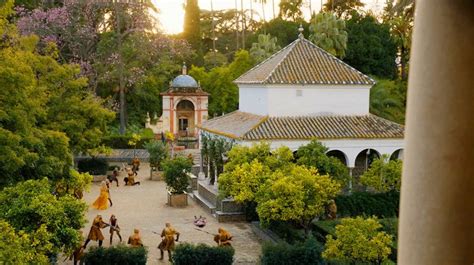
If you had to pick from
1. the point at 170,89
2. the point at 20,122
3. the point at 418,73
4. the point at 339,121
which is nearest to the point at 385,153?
the point at 339,121

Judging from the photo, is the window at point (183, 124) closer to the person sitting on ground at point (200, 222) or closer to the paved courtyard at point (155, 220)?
the paved courtyard at point (155, 220)

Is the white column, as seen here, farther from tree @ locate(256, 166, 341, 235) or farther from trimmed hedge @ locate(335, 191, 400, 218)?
trimmed hedge @ locate(335, 191, 400, 218)

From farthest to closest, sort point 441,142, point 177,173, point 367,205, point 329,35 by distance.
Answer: point 329,35, point 177,173, point 367,205, point 441,142

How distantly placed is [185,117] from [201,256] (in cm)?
3748

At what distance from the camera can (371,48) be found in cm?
5262

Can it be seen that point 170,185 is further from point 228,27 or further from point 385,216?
point 228,27

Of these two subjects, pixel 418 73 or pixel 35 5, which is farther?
pixel 35 5

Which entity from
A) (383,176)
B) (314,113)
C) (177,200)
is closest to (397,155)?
(314,113)

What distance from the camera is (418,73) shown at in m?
2.72

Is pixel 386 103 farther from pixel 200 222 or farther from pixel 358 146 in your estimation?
pixel 200 222

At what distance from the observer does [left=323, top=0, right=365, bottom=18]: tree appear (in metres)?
60.1

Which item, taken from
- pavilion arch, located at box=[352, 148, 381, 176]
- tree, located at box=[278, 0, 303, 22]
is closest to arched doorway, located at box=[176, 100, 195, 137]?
tree, located at box=[278, 0, 303, 22]

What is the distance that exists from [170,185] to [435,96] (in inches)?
979

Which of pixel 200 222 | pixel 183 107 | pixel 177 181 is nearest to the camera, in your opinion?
pixel 200 222
